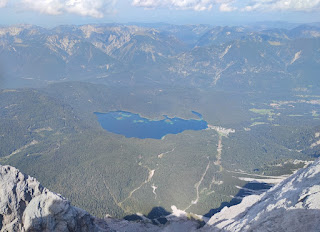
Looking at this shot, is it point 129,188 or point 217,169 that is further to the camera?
point 217,169

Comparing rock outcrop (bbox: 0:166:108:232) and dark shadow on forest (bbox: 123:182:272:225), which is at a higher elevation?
rock outcrop (bbox: 0:166:108:232)

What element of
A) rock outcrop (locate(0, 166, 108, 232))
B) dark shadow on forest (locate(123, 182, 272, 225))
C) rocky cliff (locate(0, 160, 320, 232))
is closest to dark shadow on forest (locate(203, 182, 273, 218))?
dark shadow on forest (locate(123, 182, 272, 225))

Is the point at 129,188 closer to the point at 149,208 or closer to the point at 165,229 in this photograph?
the point at 149,208

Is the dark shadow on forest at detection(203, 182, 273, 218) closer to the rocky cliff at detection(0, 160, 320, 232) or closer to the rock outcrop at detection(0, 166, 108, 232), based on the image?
the rocky cliff at detection(0, 160, 320, 232)

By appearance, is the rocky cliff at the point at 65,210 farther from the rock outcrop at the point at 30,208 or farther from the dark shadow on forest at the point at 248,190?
the dark shadow on forest at the point at 248,190

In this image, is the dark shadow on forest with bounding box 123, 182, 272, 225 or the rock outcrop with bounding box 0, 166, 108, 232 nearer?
the rock outcrop with bounding box 0, 166, 108, 232

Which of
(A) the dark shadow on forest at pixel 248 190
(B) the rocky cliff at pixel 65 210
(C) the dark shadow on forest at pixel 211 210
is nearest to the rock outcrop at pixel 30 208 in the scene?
(B) the rocky cliff at pixel 65 210

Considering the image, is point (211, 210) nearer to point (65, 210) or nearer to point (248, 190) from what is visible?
point (248, 190)

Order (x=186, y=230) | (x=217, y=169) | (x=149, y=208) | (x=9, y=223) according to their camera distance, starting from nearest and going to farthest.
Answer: (x=9, y=223) → (x=186, y=230) → (x=149, y=208) → (x=217, y=169)

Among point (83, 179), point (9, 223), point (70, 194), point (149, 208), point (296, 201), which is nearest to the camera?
point (296, 201)

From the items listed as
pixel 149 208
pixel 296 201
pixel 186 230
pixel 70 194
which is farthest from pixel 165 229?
pixel 70 194

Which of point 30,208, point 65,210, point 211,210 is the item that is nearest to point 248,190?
point 211,210
